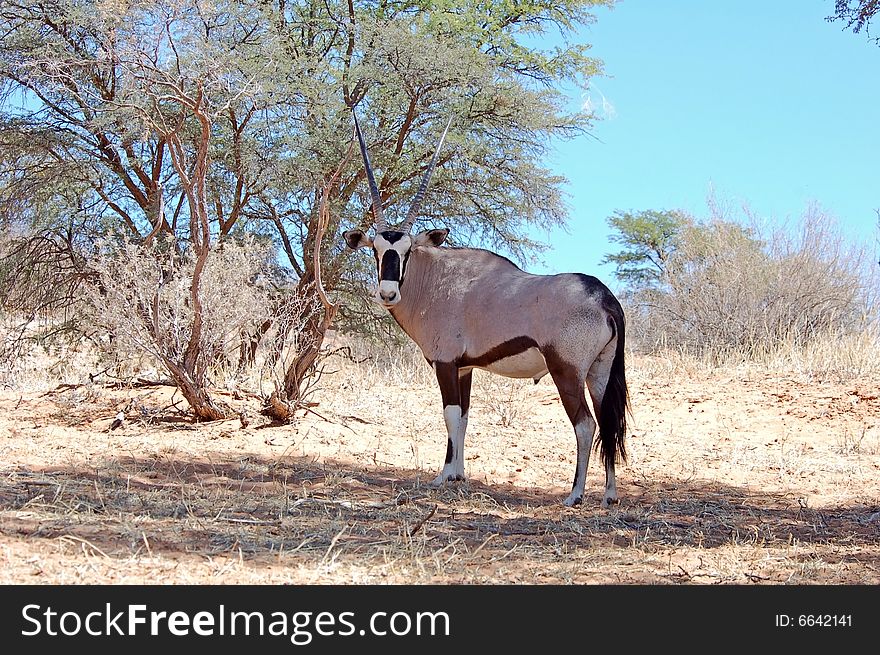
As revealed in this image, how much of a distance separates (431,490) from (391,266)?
1.87 meters

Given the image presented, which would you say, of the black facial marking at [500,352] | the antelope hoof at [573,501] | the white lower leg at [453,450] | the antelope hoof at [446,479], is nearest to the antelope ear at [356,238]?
the black facial marking at [500,352]

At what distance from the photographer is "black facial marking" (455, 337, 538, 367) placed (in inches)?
273

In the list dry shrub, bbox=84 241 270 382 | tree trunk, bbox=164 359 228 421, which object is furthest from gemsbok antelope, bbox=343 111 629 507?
tree trunk, bbox=164 359 228 421

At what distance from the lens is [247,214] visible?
39.7 ft

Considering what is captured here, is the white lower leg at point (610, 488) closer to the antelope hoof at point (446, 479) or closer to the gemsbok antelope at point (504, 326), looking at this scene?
the gemsbok antelope at point (504, 326)

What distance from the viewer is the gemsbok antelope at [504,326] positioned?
6773 millimetres

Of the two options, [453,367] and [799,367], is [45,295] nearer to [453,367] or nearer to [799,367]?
[453,367]

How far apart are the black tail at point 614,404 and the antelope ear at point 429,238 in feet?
5.81

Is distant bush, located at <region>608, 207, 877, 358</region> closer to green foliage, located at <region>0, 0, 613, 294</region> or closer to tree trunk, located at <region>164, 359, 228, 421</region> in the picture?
green foliage, located at <region>0, 0, 613, 294</region>

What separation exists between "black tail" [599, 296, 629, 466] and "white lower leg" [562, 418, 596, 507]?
10 centimetres

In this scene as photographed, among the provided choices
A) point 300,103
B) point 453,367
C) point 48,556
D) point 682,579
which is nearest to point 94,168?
point 300,103

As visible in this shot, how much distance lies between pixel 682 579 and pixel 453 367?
3.39 metres

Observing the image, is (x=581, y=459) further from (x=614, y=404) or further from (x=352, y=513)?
(x=352, y=513)

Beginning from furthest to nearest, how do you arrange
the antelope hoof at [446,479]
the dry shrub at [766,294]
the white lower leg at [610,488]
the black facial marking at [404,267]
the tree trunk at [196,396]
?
the dry shrub at [766,294], the tree trunk at [196,396], the black facial marking at [404,267], the antelope hoof at [446,479], the white lower leg at [610,488]
